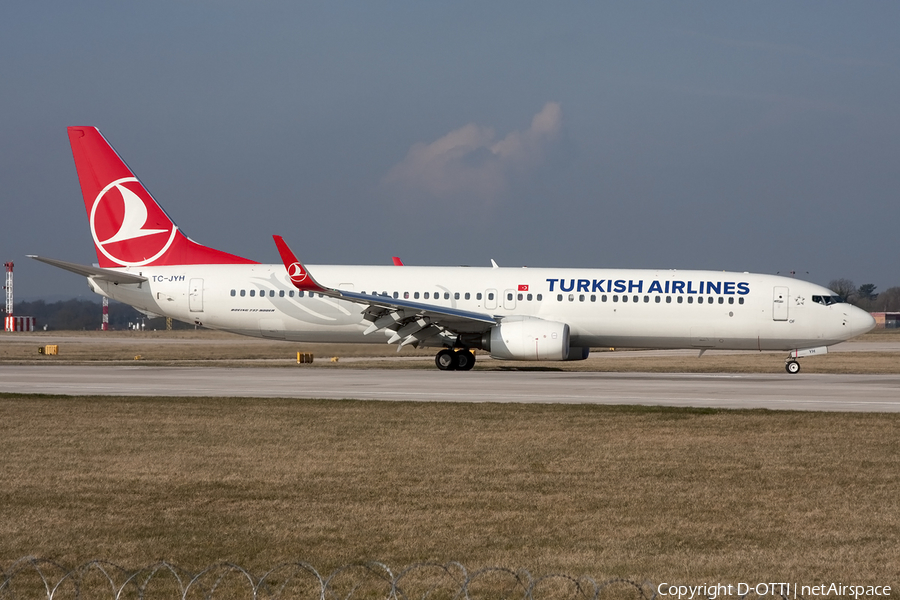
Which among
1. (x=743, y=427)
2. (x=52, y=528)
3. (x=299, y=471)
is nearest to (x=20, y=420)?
(x=299, y=471)

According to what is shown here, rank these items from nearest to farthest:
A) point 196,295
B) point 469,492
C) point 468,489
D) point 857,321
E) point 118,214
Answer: point 469,492
point 468,489
point 857,321
point 196,295
point 118,214

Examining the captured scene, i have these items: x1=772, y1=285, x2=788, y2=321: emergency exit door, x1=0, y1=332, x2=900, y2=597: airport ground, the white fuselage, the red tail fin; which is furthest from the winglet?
x1=772, y1=285, x2=788, y2=321: emergency exit door

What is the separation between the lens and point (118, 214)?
1309 inches

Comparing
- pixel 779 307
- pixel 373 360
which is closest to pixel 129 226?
pixel 373 360

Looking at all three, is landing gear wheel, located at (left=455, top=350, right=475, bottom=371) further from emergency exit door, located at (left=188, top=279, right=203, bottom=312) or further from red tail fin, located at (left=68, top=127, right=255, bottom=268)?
emergency exit door, located at (left=188, top=279, right=203, bottom=312)

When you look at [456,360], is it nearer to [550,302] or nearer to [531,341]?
[531,341]

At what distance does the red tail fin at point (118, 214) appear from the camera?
33.3 metres

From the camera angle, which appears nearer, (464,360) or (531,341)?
(531,341)

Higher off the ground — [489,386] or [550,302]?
[550,302]

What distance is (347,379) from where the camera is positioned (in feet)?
84.9

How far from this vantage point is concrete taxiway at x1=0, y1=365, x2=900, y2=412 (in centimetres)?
1991

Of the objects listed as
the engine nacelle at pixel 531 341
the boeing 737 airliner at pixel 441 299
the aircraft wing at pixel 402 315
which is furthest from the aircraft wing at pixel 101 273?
the engine nacelle at pixel 531 341

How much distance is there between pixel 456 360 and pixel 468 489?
70.3 ft

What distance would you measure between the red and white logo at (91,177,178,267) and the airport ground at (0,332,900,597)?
17.2 meters
